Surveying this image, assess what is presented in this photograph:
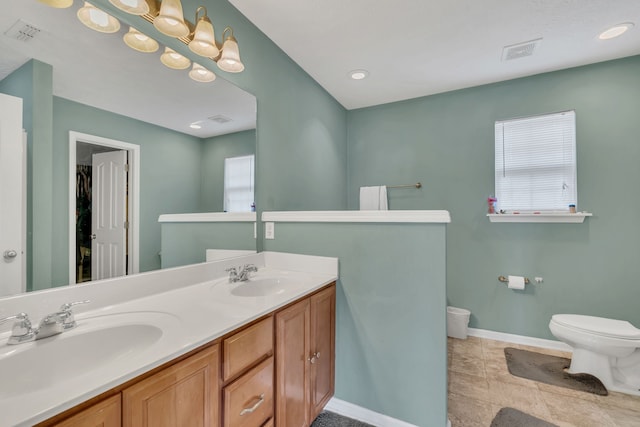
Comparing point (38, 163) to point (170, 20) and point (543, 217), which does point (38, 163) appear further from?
point (543, 217)

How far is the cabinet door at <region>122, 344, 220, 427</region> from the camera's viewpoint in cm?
68

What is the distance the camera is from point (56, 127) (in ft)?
3.14

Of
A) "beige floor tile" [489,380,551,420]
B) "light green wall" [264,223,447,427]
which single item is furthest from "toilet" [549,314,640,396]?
"light green wall" [264,223,447,427]

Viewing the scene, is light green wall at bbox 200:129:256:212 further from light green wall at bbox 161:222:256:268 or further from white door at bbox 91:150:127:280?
white door at bbox 91:150:127:280

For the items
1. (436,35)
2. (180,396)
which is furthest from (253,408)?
(436,35)

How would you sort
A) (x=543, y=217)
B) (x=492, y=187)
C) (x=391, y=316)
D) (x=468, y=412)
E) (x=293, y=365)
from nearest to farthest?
(x=293, y=365) < (x=391, y=316) < (x=468, y=412) < (x=543, y=217) < (x=492, y=187)

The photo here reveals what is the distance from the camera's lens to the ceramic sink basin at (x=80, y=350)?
0.71 meters

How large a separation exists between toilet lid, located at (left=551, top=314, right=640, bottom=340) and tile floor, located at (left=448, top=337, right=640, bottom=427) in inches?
16.2

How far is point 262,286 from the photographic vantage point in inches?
64.5

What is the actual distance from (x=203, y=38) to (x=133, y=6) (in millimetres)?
314

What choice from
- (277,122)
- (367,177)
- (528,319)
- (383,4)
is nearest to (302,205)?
(277,122)

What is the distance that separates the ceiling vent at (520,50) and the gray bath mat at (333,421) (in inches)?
112

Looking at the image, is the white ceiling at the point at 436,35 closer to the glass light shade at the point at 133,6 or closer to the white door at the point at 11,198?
the glass light shade at the point at 133,6

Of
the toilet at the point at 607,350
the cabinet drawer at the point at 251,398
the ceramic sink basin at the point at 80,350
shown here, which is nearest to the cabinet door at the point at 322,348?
the cabinet drawer at the point at 251,398
